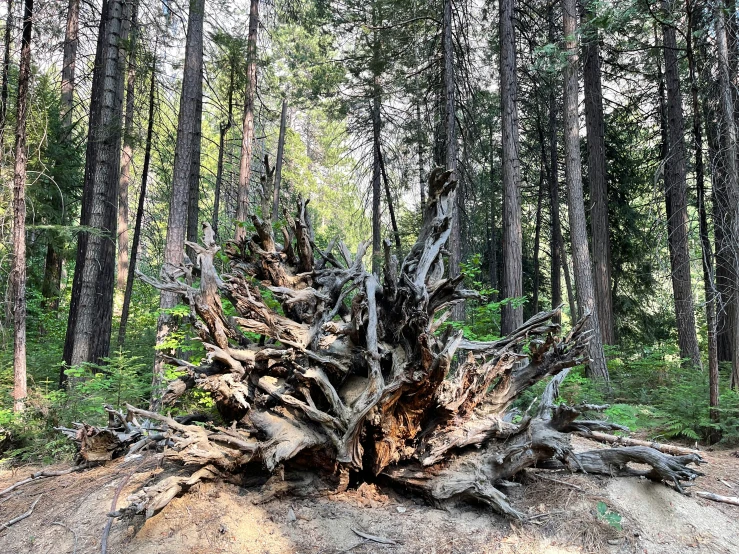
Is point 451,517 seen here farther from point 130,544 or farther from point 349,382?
point 130,544

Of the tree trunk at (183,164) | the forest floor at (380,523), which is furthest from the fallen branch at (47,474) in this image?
the tree trunk at (183,164)

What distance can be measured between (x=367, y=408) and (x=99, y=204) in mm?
7661

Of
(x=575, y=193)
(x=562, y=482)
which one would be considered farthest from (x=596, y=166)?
(x=562, y=482)

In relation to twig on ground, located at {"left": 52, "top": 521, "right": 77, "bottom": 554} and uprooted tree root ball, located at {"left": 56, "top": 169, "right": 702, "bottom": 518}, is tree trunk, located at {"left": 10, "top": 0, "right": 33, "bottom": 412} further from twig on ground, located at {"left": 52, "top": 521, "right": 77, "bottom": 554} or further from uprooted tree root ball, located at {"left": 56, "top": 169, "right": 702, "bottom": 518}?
twig on ground, located at {"left": 52, "top": 521, "right": 77, "bottom": 554}

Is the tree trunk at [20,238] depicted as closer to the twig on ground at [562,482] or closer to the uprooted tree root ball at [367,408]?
the uprooted tree root ball at [367,408]

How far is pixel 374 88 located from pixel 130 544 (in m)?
15.3

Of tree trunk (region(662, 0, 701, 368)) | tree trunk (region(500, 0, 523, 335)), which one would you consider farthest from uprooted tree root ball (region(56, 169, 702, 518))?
tree trunk (region(662, 0, 701, 368))

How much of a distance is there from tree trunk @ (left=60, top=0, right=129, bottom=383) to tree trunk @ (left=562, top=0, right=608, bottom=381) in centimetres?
938

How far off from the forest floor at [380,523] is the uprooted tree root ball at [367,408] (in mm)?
166

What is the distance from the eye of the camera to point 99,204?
8.77m

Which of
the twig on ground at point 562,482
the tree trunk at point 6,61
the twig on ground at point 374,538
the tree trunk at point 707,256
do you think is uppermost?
the tree trunk at point 6,61

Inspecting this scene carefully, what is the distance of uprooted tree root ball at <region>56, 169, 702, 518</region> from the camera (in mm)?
3973

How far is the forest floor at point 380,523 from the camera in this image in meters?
3.51

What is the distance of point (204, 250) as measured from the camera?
471cm
